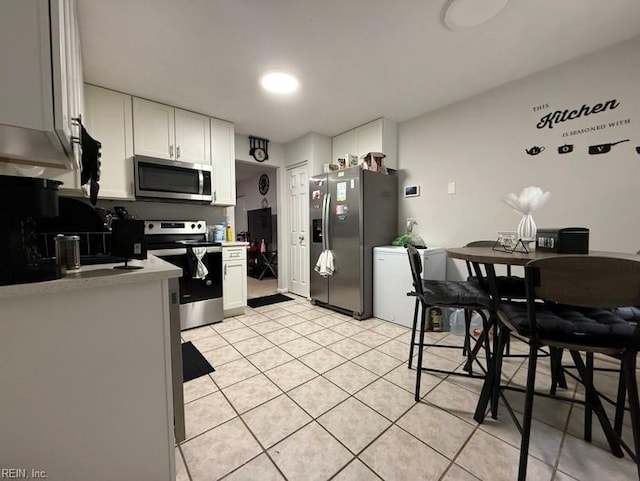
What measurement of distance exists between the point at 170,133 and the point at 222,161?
62 cm

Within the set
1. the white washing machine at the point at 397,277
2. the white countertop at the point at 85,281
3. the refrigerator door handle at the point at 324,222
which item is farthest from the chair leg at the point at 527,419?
the refrigerator door handle at the point at 324,222

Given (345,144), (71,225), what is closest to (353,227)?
(345,144)

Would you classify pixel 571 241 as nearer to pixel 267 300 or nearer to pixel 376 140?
pixel 376 140

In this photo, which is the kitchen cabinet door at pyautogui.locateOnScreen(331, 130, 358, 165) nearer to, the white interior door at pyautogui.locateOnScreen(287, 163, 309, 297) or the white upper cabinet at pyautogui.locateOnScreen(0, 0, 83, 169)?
the white interior door at pyautogui.locateOnScreen(287, 163, 309, 297)

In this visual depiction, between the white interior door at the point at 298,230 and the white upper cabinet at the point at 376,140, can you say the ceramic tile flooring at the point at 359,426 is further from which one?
the white upper cabinet at the point at 376,140

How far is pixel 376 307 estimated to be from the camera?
3.04 m

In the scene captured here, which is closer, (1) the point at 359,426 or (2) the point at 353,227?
(1) the point at 359,426

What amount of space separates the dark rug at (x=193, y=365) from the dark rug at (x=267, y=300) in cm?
139

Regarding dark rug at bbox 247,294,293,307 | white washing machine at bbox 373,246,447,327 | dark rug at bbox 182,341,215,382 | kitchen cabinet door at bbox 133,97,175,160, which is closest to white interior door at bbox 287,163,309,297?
dark rug at bbox 247,294,293,307

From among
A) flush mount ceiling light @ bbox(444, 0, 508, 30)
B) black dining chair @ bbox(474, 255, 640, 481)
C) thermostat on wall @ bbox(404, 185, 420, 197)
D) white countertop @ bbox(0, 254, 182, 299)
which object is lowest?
black dining chair @ bbox(474, 255, 640, 481)

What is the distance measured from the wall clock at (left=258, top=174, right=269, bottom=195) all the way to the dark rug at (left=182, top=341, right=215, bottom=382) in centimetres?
452

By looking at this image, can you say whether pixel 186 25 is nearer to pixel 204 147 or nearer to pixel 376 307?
pixel 204 147

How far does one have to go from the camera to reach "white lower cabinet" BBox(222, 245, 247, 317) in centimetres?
306

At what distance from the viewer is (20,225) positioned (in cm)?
78
